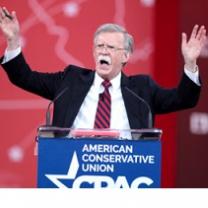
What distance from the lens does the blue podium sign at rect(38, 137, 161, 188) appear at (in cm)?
135

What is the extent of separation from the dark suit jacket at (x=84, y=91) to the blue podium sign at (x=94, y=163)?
0.47 metres

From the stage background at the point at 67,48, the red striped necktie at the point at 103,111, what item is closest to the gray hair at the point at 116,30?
the red striped necktie at the point at 103,111

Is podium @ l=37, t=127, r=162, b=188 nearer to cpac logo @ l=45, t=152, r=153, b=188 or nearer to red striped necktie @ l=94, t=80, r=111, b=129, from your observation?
cpac logo @ l=45, t=152, r=153, b=188

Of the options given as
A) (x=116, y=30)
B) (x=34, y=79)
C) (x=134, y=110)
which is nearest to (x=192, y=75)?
(x=134, y=110)

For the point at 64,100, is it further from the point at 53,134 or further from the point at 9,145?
the point at 9,145

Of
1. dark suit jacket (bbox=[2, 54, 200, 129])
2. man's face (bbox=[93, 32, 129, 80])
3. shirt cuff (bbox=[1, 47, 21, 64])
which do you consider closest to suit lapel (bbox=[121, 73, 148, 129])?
dark suit jacket (bbox=[2, 54, 200, 129])

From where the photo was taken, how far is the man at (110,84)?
1855mm

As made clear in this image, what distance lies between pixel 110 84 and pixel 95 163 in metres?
0.65

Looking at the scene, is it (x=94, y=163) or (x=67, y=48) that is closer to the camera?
(x=94, y=163)

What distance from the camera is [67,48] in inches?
131

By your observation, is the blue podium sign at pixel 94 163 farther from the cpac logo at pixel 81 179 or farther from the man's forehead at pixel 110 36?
the man's forehead at pixel 110 36

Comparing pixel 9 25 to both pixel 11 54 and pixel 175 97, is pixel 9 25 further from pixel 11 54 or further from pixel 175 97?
pixel 175 97

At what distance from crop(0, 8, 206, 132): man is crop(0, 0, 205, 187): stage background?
48.1 inches
